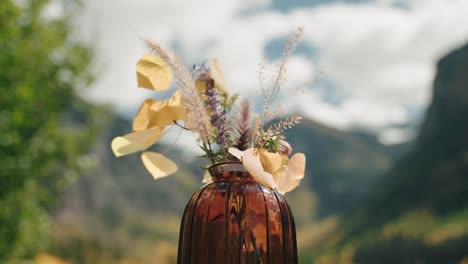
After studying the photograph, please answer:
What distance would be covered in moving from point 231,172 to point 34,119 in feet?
26.2

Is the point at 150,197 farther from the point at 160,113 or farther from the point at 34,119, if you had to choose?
the point at 160,113

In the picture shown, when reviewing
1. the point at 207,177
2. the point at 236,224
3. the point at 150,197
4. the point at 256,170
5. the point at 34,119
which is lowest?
the point at 236,224

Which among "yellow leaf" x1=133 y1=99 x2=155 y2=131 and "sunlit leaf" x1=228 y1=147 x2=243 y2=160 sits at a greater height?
"yellow leaf" x1=133 y1=99 x2=155 y2=131

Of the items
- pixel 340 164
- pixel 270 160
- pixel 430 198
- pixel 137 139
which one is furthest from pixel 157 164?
pixel 340 164

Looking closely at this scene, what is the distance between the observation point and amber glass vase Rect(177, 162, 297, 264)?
4.66 ft

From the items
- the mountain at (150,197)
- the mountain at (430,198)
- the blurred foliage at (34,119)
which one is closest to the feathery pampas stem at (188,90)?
the blurred foliage at (34,119)

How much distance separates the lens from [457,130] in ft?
210

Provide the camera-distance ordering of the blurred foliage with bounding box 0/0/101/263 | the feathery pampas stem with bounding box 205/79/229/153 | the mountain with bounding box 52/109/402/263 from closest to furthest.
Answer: the feathery pampas stem with bounding box 205/79/229/153 < the blurred foliage with bounding box 0/0/101/263 < the mountain with bounding box 52/109/402/263

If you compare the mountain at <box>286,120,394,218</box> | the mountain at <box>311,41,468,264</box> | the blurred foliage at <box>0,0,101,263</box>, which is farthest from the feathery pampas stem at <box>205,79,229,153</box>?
the mountain at <box>286,120,394,218</box>

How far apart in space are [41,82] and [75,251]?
44995 millimetres

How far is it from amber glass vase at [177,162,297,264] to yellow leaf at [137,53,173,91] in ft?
0.95

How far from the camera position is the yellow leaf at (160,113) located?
1587 millimetres

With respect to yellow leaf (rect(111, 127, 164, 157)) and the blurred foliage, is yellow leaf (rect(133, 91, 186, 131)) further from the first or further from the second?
the blurred foliage

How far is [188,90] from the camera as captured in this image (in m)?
1.50
